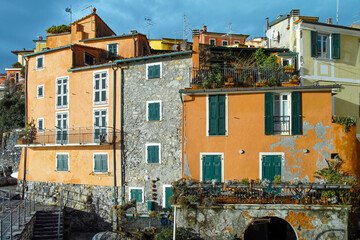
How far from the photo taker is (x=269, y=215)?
12.9 m

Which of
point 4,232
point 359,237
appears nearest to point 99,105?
point 4,232

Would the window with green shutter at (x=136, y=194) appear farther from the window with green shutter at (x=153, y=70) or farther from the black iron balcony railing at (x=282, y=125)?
the black iron balcony railing at (x=282, y=125)

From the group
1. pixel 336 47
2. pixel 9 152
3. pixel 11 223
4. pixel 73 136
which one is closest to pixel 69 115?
pixel 73 136

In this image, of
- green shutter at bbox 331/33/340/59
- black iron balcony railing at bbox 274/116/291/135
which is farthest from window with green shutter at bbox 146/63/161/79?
green shutter at bbox 331/33/340/59

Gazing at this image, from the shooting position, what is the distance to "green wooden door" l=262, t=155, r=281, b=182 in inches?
599

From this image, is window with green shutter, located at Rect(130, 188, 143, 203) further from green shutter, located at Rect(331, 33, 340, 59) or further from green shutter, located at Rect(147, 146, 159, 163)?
green shutter, located at Rect(331, 33, 340, 59)

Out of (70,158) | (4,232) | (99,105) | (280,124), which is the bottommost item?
(4,232)

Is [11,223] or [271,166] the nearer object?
[11,223]

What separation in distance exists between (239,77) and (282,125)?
3.59 m

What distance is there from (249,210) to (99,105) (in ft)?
43.0

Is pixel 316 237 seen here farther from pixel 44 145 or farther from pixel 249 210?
pixel 44 145

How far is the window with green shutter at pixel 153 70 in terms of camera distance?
1917cm

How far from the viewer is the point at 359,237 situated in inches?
551

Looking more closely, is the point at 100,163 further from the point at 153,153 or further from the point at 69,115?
the point at 69,115
